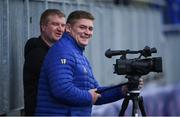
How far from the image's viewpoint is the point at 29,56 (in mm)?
6520

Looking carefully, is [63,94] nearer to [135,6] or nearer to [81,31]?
[81,31]

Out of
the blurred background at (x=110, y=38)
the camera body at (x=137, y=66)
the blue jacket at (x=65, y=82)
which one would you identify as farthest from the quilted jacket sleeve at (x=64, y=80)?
the blurred background at (x=110, y=38)

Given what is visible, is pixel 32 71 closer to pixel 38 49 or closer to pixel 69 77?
pixel 38 49

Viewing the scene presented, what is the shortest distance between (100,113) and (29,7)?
1.92 metres

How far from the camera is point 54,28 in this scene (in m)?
6.51

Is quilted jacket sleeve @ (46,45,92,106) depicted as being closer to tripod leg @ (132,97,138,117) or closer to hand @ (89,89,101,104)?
hand @ (89,89,101,104)

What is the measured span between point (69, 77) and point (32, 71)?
99 centimetres

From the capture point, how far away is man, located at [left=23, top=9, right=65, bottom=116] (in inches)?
248

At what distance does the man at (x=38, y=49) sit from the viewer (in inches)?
248

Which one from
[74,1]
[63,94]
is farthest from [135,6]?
[63,94]

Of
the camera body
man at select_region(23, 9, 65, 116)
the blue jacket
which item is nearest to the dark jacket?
man at select_region(23, 9, 65, 116)

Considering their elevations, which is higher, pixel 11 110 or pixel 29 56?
pixel 29 56

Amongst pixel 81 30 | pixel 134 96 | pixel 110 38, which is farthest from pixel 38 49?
pixel 110 38

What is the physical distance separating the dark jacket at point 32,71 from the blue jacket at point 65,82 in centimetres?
56
